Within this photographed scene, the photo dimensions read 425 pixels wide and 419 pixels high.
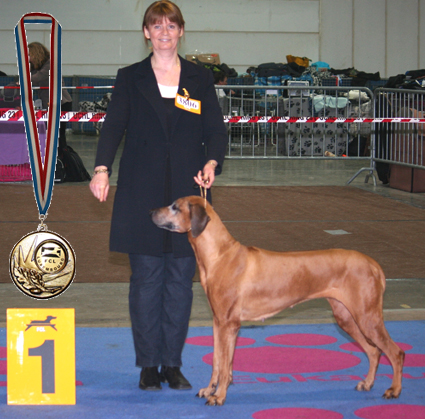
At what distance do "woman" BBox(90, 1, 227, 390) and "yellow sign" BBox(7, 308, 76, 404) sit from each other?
40 centimetres

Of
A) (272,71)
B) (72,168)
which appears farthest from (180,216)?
(272,71)

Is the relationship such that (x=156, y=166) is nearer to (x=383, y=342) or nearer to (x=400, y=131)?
(x=383, y=342)

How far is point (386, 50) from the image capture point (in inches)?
908

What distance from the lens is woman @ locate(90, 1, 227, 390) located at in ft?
10.8

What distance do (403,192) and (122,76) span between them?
24.9 ft

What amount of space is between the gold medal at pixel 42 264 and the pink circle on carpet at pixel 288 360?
3.08 feet

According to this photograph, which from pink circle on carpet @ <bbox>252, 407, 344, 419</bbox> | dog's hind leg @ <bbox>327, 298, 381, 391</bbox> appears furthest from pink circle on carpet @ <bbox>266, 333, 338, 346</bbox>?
pink circle on carpet @ <bbox>252, 407, 344, 419</bbox>

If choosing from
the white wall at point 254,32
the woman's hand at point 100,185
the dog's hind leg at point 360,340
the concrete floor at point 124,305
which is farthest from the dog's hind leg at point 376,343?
the white wall at point 254,32

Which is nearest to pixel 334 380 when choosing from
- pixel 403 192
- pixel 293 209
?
pixel 293 209

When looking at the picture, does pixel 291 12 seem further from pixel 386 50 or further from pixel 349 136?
pixel 349 136

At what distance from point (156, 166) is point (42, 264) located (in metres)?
0.79

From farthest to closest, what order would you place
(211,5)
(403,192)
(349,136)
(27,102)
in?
(211,5) < (349,136) < (403,192) < (27,102)

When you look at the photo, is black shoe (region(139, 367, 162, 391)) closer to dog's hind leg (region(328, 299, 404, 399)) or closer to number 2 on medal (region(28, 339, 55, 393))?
number 2 on medal (region(28, 339, 55, 393))

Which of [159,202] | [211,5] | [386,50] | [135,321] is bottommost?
[135,321]
